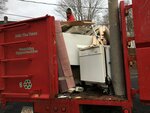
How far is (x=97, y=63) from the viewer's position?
4633mm

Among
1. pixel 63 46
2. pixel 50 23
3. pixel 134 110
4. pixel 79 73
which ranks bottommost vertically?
pixel 134 110

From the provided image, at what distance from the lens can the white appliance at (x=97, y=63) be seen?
4.57 m

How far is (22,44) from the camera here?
17.0 ft

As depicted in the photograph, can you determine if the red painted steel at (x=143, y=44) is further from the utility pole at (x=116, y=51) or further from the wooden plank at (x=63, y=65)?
the wooden plank at (x=63, y=65)

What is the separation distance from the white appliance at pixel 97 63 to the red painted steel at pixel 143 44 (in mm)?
693

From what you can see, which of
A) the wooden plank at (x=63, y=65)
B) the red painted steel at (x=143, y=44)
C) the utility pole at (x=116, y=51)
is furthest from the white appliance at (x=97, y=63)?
the red painted steel at (x=143, y=44)

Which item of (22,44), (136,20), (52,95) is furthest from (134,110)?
(22,44)

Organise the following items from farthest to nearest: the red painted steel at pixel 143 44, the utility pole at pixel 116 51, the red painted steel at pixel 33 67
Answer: the red painted steel at pixel 33 67 → the utility pole at pixel 116 51 → the red painted steel at pixel 143 44

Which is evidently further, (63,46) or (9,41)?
(9,41)

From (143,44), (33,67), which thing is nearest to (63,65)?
(33,67)

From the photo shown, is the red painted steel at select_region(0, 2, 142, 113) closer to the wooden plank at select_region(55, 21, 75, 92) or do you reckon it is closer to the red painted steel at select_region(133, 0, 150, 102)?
the wooden plank at select_region(55, 21, 75, 92)

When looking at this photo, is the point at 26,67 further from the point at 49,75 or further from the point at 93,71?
the point at 93,71

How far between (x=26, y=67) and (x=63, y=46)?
67cm

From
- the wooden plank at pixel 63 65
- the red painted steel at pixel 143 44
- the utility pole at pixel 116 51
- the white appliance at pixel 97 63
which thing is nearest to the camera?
the red painted steel at pixel 143 44
